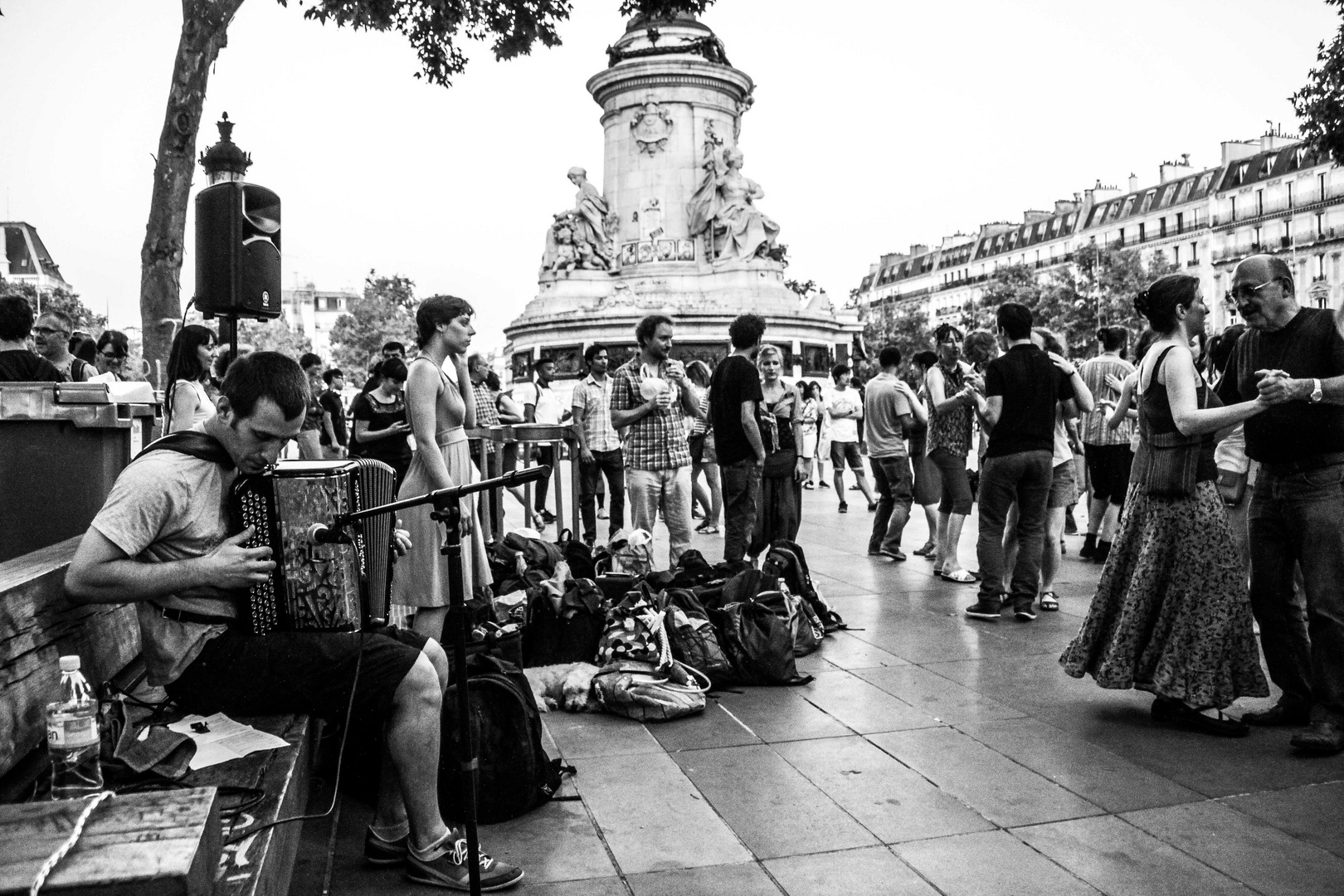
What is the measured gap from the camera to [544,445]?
1422 cm

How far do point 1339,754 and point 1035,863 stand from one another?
6.14 ft

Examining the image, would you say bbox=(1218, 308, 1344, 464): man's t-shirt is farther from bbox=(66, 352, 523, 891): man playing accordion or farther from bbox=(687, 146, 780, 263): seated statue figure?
bbox=(687, 146, 780, 263): seated statue figure

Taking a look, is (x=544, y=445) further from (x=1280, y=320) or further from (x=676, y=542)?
(x=1280, y=320)

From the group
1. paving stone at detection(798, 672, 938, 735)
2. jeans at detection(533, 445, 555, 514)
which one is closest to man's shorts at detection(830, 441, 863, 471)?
jeans at detection(533, 445, 555, 514)

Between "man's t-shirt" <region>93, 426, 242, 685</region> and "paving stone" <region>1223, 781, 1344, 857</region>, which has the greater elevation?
"man's t-shirt" <region>93, 426, 242, 685</region>

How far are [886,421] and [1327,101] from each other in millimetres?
8098

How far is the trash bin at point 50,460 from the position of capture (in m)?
4.91

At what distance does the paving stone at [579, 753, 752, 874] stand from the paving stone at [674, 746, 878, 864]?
2.7 inches

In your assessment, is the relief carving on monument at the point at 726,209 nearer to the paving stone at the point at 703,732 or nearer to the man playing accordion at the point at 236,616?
the paving stone at the point at 703,732

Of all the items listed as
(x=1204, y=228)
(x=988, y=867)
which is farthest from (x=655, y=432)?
(x=1204, y=228)

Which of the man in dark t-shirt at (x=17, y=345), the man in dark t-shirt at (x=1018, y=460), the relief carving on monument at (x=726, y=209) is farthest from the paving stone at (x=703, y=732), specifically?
the relief carving on monument at (x=726, y=209)

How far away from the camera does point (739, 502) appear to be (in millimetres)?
8703

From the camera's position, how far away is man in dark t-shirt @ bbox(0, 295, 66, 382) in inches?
290

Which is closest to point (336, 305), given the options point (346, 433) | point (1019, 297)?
point (1019, 297)
